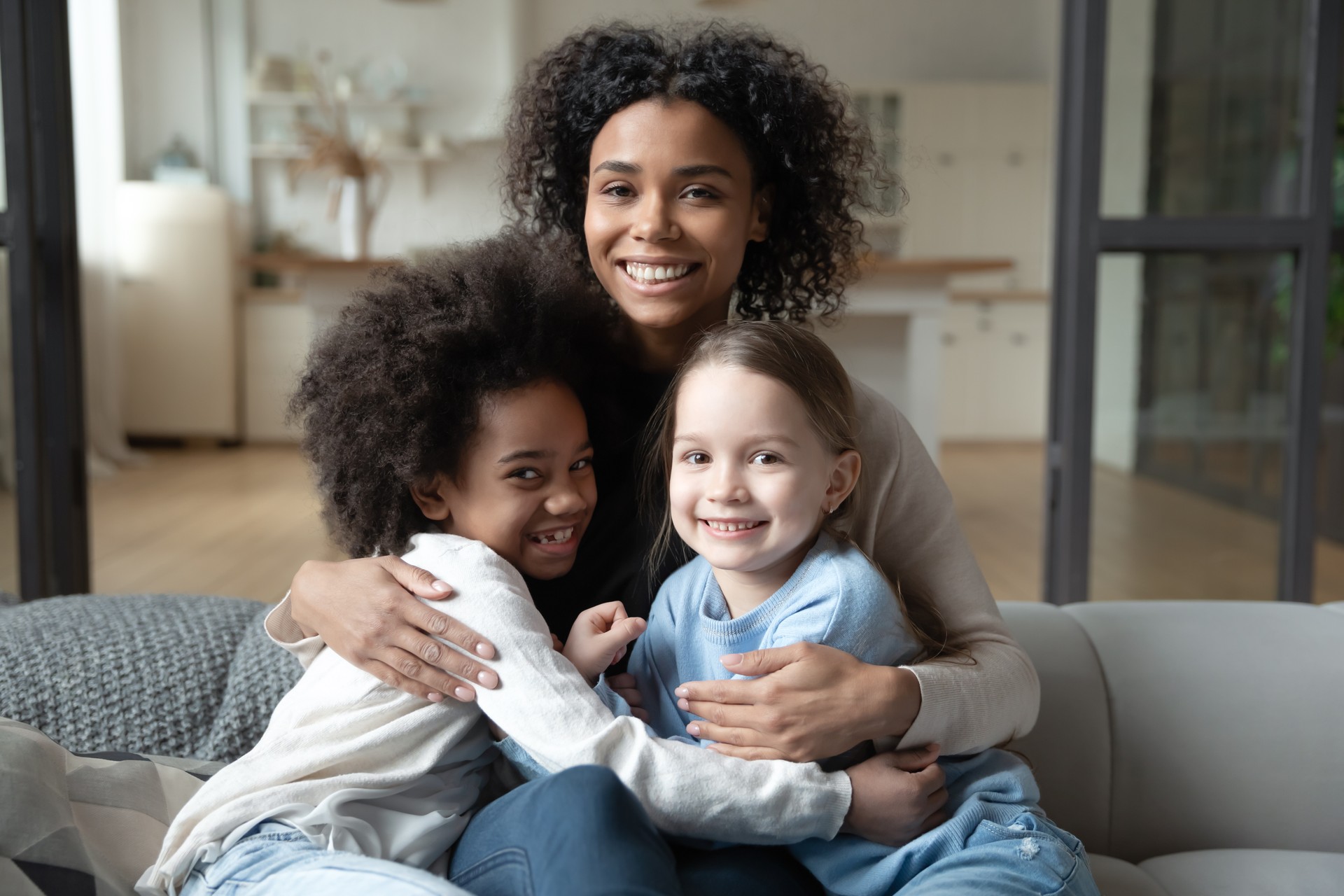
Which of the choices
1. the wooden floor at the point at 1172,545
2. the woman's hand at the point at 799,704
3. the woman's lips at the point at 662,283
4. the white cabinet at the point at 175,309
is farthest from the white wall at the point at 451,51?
the woman's hand at the point at 799,704

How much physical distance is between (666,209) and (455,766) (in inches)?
24.9

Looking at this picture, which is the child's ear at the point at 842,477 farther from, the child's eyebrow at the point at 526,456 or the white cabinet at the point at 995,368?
the white cabinet at the point at 995,368

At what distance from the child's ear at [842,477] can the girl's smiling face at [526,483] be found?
243 mm

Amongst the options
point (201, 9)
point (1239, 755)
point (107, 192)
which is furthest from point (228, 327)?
point (1239, 755)

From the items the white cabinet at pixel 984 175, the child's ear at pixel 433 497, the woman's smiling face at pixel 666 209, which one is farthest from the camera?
the white cabinet at pixel 984 175

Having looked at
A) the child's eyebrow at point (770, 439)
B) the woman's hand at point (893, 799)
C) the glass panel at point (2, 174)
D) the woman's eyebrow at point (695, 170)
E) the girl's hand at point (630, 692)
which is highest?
the glass panel at point (2, 174)

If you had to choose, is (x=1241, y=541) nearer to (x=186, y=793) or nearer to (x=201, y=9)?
(x=186, y=793)

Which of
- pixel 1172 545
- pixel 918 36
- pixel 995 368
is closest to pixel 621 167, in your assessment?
pixel 1172 545

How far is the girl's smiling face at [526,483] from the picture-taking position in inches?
42.9

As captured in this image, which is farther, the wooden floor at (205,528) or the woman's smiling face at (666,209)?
the wooden floor at (205,528)

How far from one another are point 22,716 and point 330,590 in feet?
1.45

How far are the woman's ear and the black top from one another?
252 mm

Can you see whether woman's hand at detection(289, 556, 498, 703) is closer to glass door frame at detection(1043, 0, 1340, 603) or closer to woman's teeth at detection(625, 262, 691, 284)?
→ woman's teeth at detection(625, 262, 691, 284)

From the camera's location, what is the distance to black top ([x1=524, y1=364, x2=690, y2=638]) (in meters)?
1.22
